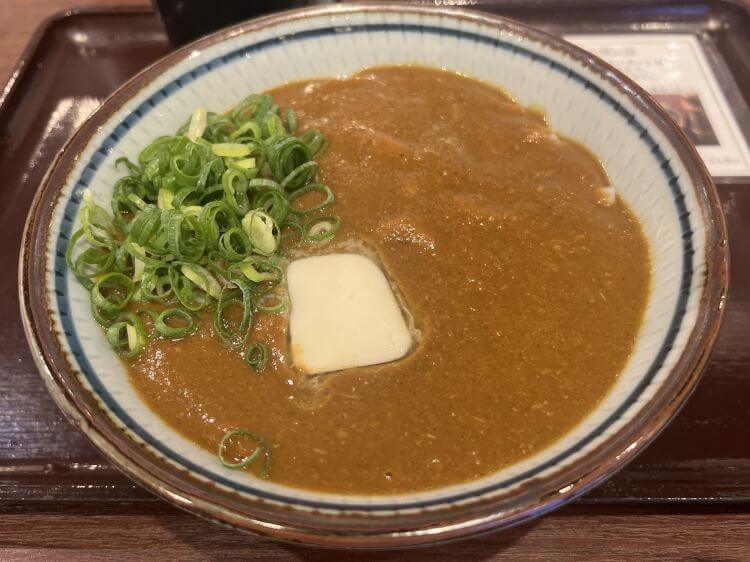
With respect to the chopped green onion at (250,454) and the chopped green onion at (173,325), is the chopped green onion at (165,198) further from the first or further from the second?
the chopped green onion at (250,454)

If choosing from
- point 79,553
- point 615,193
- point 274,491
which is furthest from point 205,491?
point 615,193

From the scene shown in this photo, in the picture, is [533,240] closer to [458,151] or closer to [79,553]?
[458,151]

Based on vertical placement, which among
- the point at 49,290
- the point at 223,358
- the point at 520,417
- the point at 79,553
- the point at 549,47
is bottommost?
the point at 79,553

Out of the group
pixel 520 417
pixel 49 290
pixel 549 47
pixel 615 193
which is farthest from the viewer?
pixel 549 47

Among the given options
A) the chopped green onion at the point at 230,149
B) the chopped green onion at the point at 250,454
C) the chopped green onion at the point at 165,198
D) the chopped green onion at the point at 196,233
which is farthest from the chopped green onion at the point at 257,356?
the chopped green onion at the point at 230,149

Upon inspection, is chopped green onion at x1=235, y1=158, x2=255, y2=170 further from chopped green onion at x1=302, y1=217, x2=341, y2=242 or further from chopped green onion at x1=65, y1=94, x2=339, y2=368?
chopped green onion at x1=302, y1=217, x2=341, y2=242

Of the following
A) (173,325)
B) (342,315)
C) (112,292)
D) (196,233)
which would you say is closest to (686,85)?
(342,315)

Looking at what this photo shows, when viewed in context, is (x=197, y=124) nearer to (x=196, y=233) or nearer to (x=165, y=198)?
(x=165, y=198)
